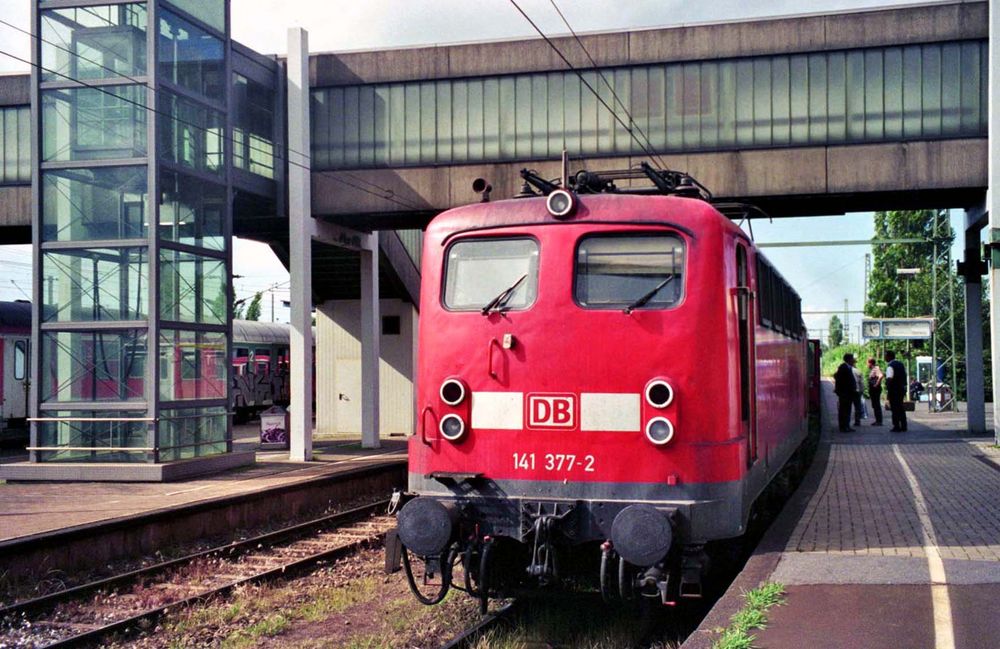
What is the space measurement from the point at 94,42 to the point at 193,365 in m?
5.40

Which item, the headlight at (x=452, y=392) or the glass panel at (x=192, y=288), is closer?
the headlight at (x=452, y=392)

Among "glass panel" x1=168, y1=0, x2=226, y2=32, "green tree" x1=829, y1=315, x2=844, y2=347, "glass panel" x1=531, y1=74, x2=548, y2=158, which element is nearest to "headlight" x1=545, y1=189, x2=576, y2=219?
"glass panel" x1=168, y1=0, x2=226, y2=32

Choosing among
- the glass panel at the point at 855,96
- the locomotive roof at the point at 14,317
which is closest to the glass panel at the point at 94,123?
the locomotive roof at the point at 14,317

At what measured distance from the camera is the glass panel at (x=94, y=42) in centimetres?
1700

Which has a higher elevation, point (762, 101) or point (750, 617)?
point (762, 101)

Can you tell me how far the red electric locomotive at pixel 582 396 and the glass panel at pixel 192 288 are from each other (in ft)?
32.7

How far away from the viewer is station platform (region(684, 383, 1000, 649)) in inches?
238

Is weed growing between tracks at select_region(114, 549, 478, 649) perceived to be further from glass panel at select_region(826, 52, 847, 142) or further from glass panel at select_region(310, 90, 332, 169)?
glass panel at select_region(826, 52, 847, 142)

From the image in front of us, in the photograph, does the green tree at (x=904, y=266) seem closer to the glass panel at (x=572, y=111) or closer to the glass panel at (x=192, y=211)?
the glass panel at (x=572, y=111)

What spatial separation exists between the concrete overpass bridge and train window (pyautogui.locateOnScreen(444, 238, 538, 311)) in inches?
464

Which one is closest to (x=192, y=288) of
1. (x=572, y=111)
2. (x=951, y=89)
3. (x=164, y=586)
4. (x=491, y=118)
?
(x=491, y=118)

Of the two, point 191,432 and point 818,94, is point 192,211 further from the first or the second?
point 818,94

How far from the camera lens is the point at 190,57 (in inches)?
712

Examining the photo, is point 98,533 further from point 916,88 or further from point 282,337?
point 282,337
